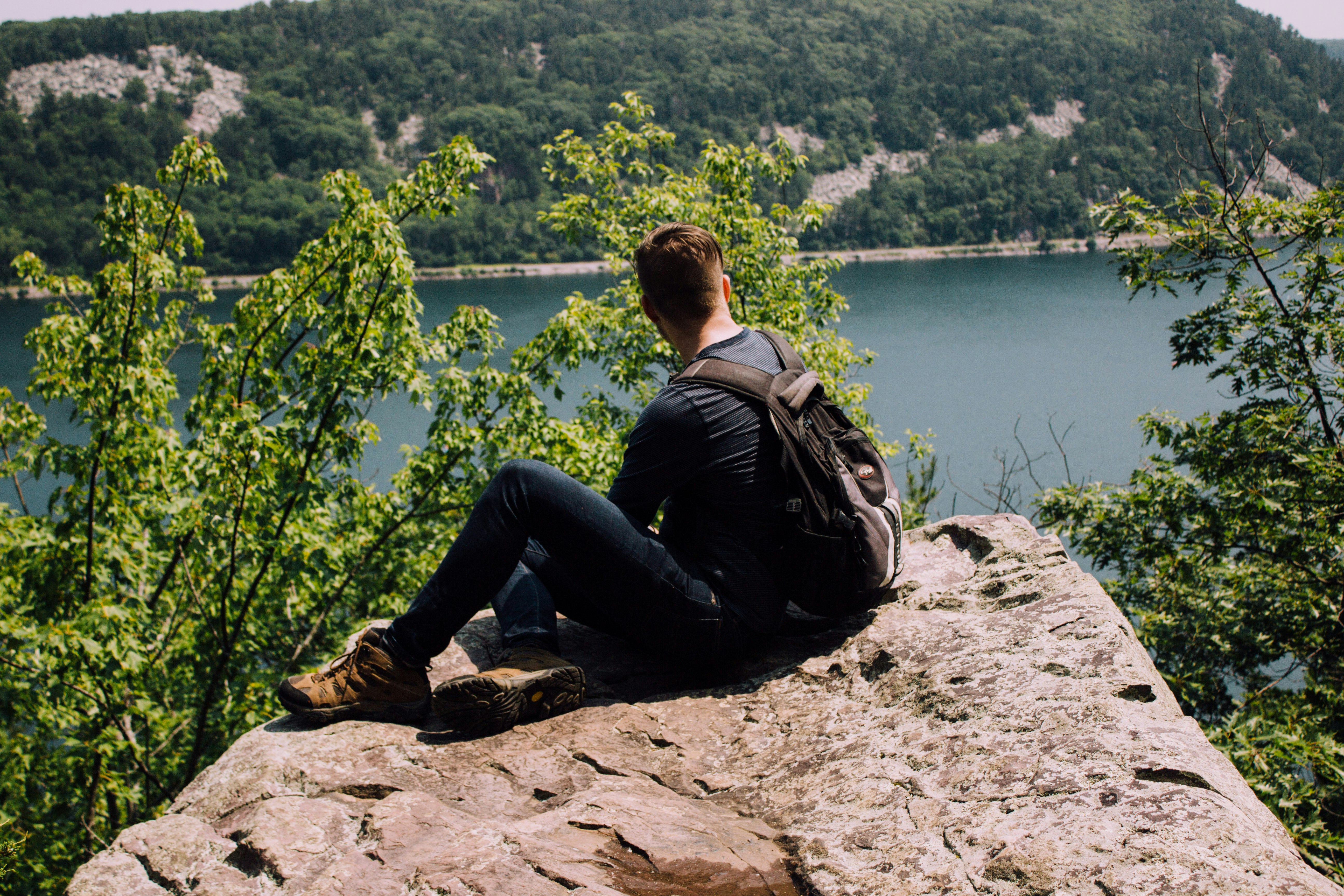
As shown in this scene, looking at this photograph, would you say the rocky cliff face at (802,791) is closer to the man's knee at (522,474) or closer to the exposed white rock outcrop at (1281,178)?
the man's knee at (522,474)

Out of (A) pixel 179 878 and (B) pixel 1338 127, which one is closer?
(A) pixel 179 878

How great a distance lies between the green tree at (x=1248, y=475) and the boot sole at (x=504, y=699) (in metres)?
4.02

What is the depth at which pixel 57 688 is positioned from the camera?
6086 millimetres

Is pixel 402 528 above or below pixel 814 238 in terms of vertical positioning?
below

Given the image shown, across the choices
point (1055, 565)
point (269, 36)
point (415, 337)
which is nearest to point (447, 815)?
point (1055, 565)

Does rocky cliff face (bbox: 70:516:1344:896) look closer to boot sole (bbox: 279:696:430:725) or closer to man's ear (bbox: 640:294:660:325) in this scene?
boot sole (bbox: 279:696:430:725)

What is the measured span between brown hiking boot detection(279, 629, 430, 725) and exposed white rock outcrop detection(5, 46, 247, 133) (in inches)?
6822

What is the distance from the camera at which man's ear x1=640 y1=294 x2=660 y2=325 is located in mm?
2938

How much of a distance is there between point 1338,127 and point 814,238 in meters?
55.3

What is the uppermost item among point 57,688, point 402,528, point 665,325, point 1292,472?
point 665,325

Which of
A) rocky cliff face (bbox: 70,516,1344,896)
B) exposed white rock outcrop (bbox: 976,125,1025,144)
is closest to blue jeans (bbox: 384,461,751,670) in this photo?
rocky cliff face (bbox: 70,516,1344,896)

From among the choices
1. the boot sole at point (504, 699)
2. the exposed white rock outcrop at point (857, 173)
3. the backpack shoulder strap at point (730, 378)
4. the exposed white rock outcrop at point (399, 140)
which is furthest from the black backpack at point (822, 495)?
the exposed white rock outcrop at point (399, 140)

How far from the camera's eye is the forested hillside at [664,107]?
80812 mm

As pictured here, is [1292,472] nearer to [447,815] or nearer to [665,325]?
[665,325]
